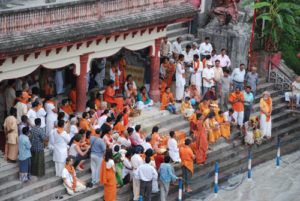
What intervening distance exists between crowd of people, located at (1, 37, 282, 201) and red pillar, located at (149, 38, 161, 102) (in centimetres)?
33

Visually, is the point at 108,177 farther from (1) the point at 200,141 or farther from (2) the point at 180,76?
(2) the point at 180,76

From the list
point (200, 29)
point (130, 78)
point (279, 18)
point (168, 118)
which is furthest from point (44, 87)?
point (279, 18)

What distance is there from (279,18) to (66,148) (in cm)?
1119

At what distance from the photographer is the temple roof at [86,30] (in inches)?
679

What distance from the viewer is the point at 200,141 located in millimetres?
20047

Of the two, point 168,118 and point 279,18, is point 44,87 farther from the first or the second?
point 279,18

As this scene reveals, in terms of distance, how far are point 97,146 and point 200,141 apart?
365 cm

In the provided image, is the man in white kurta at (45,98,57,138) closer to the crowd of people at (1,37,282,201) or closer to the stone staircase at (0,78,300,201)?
the crowd of people at (1,37,282,201)

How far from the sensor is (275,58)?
26906mm

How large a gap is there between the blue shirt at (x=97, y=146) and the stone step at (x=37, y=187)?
A: 0.76 m

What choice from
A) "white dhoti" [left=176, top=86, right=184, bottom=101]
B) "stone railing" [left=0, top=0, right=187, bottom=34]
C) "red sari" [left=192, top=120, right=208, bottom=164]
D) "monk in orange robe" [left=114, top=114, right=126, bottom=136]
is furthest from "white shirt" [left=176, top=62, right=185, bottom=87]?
"monk in orange robe" [left=114, top=114, right=126, bottom=136]

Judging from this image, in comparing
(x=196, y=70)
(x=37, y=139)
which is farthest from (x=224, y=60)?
(x=37, y=139)

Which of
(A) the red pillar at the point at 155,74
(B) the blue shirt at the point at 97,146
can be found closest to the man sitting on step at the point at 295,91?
(A) the red pillar at the point at 155,74

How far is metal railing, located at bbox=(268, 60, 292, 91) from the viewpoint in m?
25.9
